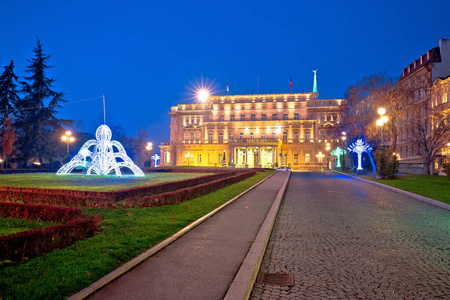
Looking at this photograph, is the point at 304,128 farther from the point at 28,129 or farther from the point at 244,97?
the point at 28,129

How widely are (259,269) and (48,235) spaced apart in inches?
162

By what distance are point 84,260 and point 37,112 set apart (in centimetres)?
5245

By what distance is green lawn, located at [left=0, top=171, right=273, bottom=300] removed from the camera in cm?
411

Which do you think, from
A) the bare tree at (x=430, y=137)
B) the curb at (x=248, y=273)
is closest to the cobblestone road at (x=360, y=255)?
the curb at (x=248, y=273)

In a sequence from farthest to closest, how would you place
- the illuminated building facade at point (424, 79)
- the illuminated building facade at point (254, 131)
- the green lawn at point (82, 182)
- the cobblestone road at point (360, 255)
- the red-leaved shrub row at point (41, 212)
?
the illuminated building facade at point (254, 131) → the illuminated building facade at point (424, 79) → the green lawn at point (82, 182) → the red-leaved shrub row at point (41, 212) → the cobblestone road at point (360, 255)

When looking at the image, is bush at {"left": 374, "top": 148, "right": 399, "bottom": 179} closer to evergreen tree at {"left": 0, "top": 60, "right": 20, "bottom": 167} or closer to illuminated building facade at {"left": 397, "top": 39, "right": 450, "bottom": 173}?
illuminated building facade at {"left": 397, "top": 39, "right": 450, "bottom": 173}

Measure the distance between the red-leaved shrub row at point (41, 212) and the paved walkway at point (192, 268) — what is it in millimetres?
3532

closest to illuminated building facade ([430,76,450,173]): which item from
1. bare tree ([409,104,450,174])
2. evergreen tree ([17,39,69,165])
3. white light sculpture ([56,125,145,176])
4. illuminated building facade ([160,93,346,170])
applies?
bare tree ([409,104,450,174])

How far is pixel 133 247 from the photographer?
20.0 ft

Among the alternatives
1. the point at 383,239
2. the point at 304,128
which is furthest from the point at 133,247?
the point at 304,128

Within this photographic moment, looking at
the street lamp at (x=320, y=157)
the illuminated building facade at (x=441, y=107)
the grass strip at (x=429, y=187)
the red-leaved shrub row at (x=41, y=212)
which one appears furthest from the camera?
the street lamp at (x=320, y=157)

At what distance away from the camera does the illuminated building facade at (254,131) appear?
76.6m

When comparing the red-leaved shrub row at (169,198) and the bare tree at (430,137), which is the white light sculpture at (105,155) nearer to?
the red-leaved shrub row at (169,198)

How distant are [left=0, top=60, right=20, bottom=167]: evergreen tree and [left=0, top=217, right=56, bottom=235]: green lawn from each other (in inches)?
1791
